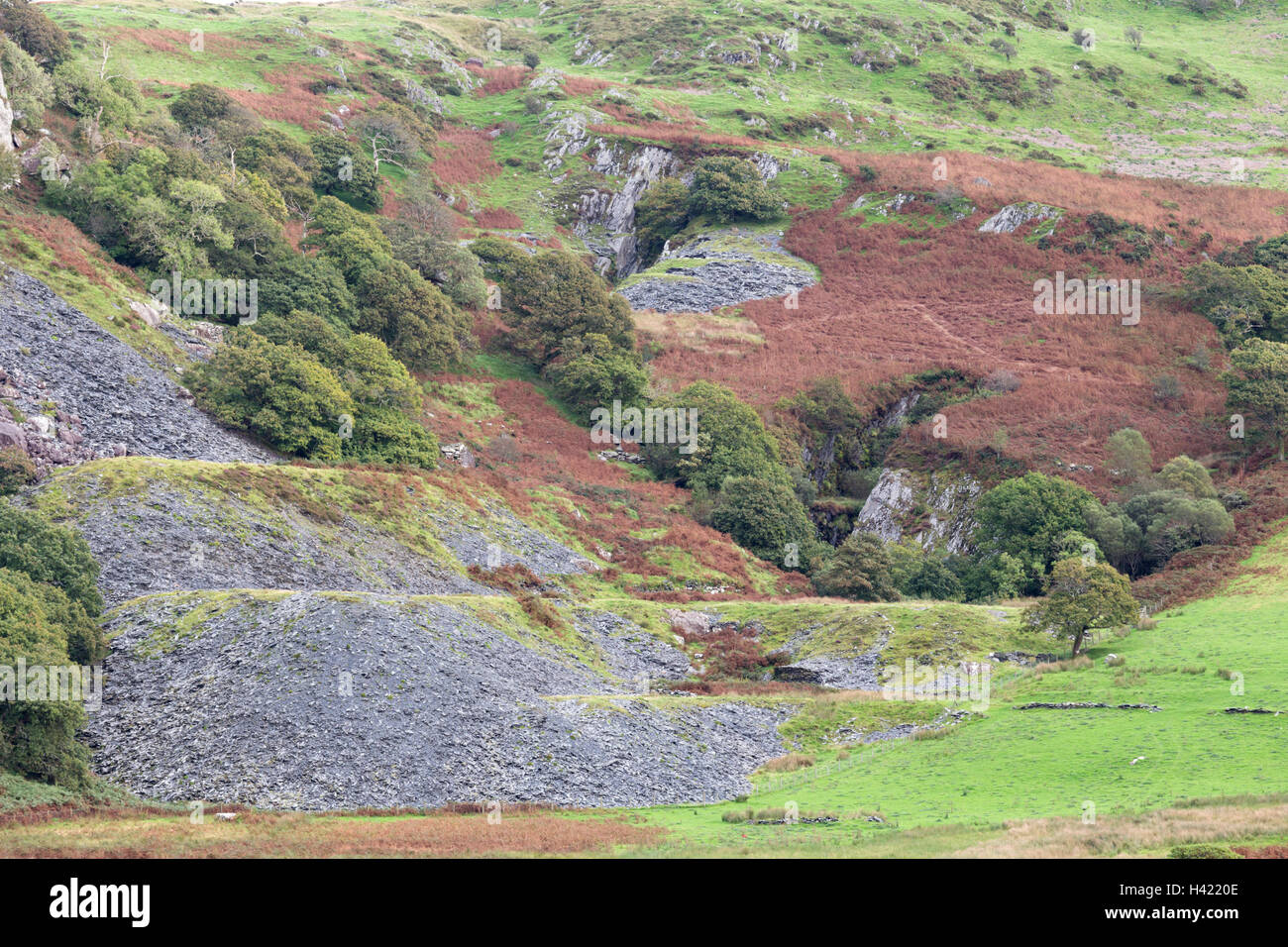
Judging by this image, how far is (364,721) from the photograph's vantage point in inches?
1405

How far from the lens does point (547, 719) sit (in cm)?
3853

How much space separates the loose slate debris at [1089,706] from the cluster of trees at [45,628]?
33.4m

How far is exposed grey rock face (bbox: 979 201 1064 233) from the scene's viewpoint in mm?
111562

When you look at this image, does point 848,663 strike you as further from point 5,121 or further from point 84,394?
point 5,121

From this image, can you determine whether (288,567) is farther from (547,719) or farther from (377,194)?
(377,194)

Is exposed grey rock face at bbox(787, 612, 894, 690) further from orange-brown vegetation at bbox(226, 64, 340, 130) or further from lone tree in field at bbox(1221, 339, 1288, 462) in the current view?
orange-brown vegetation at bbox(226, 64, 340, 130)

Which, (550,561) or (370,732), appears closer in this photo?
(370,732)

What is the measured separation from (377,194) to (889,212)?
5336 centimetres

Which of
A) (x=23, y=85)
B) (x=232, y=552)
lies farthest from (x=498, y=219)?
(x=232, y=552)

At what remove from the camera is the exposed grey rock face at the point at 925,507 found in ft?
247

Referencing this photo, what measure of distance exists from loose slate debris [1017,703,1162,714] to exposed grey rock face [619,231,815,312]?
6679 cm
